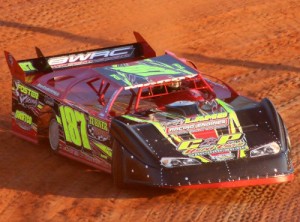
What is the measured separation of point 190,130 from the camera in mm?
12789

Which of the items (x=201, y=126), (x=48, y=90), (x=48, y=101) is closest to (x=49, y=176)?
(x=48, y=101)

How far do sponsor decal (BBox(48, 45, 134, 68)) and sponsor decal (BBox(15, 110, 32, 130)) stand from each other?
2.97 ft

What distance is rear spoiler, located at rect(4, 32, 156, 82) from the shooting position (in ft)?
50.1

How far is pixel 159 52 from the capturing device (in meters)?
20.1

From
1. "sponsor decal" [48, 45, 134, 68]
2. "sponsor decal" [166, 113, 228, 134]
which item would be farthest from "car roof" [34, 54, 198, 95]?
"sponsor decal" [48, 45, 134, 68]

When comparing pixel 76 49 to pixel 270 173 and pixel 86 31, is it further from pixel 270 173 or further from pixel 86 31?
pixel 270 173

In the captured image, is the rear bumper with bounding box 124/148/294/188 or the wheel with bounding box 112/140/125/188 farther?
the wheel with bounding box 112/140/125/188

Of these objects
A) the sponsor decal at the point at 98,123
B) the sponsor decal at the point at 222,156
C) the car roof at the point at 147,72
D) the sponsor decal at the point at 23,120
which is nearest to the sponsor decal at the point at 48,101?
the sponsor decal at the point at 23,120

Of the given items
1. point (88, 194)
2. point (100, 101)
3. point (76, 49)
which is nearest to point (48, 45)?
point (76, 49)

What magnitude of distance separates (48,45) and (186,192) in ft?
27.2

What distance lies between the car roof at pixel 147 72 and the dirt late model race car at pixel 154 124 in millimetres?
12

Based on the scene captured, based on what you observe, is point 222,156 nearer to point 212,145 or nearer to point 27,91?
point 212,145

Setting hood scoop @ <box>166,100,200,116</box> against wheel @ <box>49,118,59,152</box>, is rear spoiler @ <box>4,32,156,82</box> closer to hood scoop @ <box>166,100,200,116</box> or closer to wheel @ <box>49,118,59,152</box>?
wheel @ <box>49,118,59,152</box>

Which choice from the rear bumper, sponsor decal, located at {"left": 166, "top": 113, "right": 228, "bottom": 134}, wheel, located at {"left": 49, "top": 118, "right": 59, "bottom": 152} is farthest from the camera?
wheel, located at {"left": 49, "top": 118, "right": 59, "bottom": 152}
